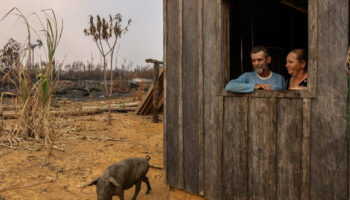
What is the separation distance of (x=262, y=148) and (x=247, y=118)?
14.4 inches

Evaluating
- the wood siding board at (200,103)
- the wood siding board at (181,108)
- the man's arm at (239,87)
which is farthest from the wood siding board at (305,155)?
the wood siding board at (181,108)

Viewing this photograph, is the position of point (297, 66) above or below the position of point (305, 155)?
above

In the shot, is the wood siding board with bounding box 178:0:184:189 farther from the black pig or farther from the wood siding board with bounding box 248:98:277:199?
the wood siding board with bounding box 248:98:277:199

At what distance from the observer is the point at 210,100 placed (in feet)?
11.2

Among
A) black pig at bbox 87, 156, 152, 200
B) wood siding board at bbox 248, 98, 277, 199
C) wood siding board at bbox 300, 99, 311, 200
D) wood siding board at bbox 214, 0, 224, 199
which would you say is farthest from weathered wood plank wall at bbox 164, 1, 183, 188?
wood siding board at bbox 300, 99, 311, 200

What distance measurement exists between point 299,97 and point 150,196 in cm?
275

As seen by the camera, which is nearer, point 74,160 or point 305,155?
point 305,155

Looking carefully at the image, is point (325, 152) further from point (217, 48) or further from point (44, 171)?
point (44, 171)

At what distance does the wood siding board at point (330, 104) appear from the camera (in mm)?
2420

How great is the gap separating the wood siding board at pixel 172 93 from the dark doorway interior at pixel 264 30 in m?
1.78

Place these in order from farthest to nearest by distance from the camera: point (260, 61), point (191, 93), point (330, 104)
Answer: point (191, 93)
point (260, 61)
point (330, 104)

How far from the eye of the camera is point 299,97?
265cm

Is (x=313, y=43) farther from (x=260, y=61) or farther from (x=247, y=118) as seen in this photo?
(x=247, y=118)

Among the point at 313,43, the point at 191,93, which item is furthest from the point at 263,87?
the point at 191,93
